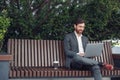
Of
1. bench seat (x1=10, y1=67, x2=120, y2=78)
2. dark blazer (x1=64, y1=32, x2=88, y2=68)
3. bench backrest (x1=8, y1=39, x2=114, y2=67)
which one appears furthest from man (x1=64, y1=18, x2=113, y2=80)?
bench backrest (x1=8, y1=39, x2=114, y2=67)

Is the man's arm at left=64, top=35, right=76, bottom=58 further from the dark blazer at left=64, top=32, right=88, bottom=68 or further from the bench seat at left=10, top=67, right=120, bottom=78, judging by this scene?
the bench seat at left=10, top=67, right=120, bottom=78

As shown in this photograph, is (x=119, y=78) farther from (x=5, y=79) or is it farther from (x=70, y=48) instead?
(x=5, y=79)

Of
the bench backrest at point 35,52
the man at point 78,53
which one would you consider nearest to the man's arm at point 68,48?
the man at point 78,53

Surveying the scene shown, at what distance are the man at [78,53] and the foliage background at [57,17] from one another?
647 mm

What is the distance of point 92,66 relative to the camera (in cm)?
636

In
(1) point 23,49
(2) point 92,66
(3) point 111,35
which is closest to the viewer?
(2) point 92,66

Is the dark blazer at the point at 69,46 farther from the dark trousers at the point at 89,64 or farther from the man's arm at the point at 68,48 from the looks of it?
the dark trousers at the point at 89,64

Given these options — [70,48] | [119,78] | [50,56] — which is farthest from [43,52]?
[119,78]

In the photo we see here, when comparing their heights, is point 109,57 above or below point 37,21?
below

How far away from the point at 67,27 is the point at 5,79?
7.43ft

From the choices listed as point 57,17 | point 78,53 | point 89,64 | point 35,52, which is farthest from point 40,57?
point 89,64

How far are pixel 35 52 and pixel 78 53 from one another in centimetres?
88

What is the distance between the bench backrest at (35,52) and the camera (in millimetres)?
6797

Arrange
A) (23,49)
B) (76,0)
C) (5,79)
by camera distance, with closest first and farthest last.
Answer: (5,79) → (23,49) → (76,0)
